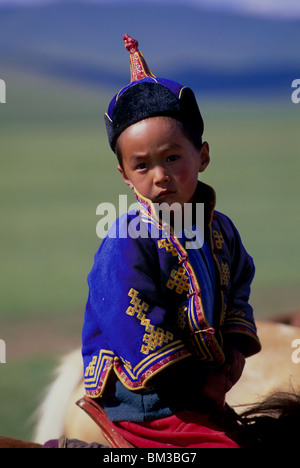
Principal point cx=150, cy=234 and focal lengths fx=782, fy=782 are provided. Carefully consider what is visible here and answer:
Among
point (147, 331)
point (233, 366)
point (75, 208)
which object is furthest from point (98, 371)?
point (75, 208)

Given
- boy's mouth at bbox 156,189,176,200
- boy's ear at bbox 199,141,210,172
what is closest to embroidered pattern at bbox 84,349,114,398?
boy's mouth at bbox 156,189,176,200

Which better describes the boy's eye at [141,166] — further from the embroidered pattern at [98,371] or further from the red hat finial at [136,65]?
the embroidered pattern at [98,371]

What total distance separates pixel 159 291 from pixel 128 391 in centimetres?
24

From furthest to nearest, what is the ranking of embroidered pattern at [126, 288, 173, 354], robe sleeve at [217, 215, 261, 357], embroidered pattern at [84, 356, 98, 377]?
robe sleeve at [217, 215, 261, 357]
embroidered pattern at [84, 356, 98, 377]
embroidered pattern at [126, 288, 173, 354]

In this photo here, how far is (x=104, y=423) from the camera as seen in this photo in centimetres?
181

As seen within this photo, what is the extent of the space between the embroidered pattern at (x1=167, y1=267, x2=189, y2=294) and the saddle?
343 millimetres

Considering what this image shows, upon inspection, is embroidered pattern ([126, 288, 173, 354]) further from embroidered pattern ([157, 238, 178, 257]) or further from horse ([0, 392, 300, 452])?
horse ([0, 392, 300, 452])

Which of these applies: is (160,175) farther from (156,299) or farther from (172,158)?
(156,299)

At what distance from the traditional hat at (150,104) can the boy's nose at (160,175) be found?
12cm

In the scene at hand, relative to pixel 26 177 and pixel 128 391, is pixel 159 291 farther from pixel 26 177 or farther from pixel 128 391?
pixel 26 177

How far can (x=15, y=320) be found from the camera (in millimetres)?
5242

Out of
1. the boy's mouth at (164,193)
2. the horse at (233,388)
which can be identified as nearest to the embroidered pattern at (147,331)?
the boy's mouth at (164,193)

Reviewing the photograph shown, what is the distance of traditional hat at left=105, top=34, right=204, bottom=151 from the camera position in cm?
172
